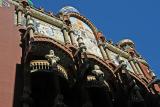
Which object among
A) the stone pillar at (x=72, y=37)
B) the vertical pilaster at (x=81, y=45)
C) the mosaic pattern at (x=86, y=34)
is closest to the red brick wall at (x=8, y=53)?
the vertical pilaster at (x=81, y=45)

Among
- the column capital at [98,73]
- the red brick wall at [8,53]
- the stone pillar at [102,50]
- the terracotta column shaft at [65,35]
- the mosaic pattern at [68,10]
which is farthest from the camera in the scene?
the mosaic pattern at [68,10]

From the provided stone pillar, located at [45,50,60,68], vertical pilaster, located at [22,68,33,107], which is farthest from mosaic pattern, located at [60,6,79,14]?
vertical pilaster, located at [22,68,33,107]

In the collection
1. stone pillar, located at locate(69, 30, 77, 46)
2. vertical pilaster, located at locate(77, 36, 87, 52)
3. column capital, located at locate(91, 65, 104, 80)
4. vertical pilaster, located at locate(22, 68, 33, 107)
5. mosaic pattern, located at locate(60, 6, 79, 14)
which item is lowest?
vertical pilaster, located at locate(22, 68, 33, 107)

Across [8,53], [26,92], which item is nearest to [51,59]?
[8,53]

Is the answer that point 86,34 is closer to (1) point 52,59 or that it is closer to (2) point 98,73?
(2) point 98,73

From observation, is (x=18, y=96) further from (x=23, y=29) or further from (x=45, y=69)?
(x=23, y=29)

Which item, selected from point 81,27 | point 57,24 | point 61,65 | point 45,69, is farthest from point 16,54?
point 81,27

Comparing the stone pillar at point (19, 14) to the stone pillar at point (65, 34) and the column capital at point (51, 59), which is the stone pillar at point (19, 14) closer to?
the stone pillar at point (65, 34)

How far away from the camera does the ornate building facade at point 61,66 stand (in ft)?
50.3

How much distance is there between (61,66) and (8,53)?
10.1ft

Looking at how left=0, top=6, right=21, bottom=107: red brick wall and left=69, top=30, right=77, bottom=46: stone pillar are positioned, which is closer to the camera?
left=0, top=6, right=21, bottom=107: red brick wall

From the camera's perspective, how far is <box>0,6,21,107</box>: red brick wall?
1390 centimetres

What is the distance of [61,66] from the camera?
18.2 m

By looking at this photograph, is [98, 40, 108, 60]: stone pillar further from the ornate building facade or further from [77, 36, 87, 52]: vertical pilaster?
[77, 36, 87, 52]: vertical pilaster
